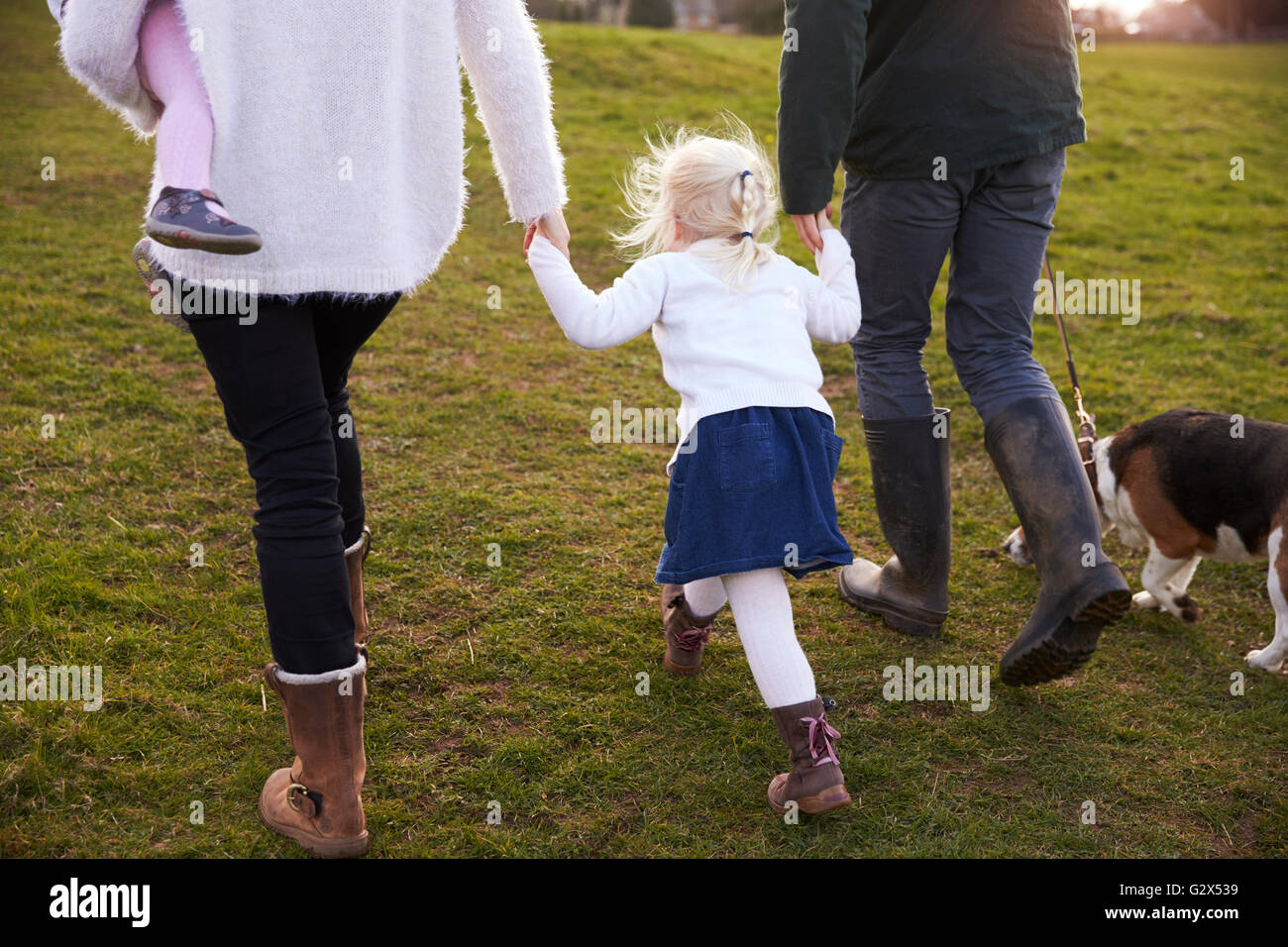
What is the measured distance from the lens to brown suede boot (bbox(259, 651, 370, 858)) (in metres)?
2.17

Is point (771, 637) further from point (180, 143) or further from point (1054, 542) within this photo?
point (180, 143)

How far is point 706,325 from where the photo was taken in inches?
96.0

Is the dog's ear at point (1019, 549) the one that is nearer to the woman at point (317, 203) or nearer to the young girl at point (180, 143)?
the woman at point (317, 203)

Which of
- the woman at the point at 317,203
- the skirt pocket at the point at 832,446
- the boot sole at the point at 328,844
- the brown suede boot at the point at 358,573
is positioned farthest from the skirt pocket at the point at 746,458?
the boot sole at the point at 328,844

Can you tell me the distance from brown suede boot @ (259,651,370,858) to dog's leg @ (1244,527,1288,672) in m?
2.57

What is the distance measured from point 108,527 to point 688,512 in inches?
84.3

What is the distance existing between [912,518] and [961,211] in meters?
0.88

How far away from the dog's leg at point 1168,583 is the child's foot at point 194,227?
2.88 metres

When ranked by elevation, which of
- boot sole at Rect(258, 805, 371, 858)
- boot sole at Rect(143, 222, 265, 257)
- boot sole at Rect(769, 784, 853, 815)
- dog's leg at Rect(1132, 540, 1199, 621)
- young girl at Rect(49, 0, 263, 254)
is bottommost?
boot sole at Rect(258, 805, 371, 858)

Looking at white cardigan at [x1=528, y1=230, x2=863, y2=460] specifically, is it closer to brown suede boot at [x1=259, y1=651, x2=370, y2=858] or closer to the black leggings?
the black leggings

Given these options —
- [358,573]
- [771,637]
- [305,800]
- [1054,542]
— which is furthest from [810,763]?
[358,573]

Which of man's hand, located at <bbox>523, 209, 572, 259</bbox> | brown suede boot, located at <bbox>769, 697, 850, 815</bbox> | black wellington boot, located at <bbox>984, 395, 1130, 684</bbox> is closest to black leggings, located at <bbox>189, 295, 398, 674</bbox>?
man's hand, located at <bbox>523, 209, 572, 259</bbox>

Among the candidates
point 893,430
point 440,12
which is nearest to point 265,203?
point 440,12

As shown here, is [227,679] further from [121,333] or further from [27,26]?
[27,26]
